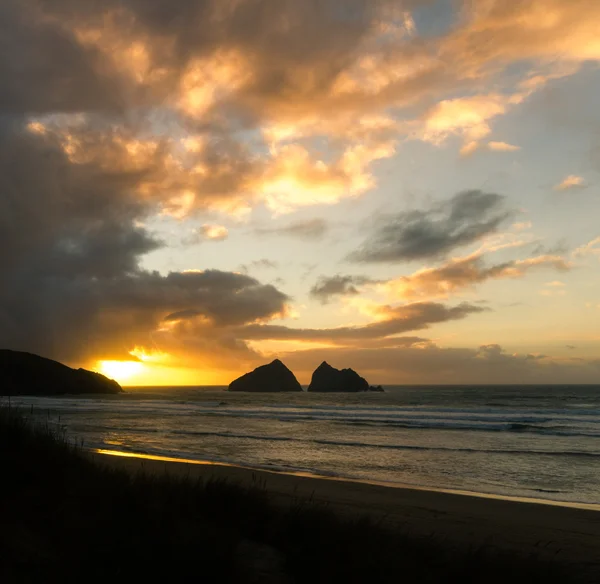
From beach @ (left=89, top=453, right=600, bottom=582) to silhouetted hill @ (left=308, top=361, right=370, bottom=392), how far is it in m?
160

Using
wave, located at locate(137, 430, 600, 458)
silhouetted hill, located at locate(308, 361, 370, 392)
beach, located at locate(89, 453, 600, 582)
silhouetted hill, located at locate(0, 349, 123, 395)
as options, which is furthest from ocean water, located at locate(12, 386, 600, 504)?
silhouetted hill, located at locate(308, 361, 370, 392)

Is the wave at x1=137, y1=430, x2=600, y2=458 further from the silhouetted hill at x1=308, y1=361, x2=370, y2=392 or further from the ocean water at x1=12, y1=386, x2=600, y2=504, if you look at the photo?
the silhouetted hill at x1=308, y1=361, x2=370, y2=392

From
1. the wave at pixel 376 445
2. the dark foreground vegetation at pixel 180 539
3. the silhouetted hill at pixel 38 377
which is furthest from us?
the silhouetted hill at pixel 38 377

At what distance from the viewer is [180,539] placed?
5.57m

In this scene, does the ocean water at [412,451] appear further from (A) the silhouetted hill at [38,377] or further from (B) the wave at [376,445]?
(A) the silhouetted hill at [38,377]

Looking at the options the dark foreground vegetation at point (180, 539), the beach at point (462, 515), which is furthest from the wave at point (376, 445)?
the dark foreground vegetation at point (180, 539)

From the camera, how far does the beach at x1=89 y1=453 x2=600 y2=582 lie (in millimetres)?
8578

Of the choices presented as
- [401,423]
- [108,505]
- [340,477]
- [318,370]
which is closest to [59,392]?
[318,370]

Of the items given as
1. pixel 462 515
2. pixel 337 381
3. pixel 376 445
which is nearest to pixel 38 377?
pixel 337 381

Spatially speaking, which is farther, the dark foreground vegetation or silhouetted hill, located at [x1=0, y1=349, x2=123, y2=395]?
silhouetted hill, located at [x1=0, y1=349, x2=123, y2=395]

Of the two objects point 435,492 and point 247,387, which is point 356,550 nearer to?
point 435,492

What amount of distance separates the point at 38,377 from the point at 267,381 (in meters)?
76.8

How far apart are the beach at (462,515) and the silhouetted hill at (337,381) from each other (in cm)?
16029

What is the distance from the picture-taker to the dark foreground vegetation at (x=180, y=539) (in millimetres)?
5051
